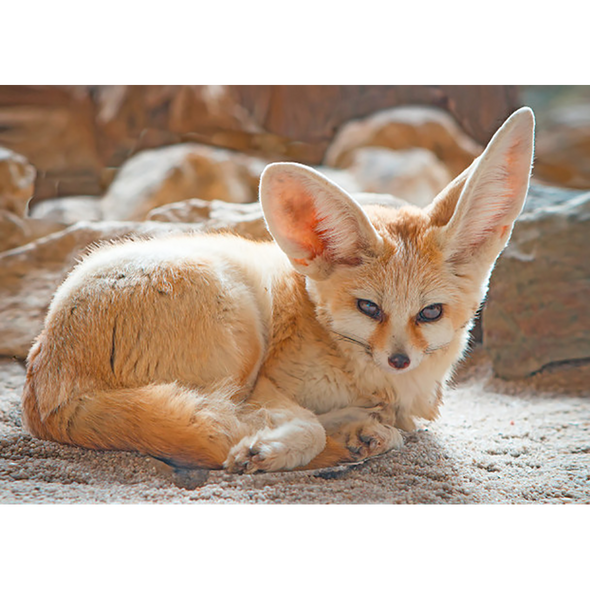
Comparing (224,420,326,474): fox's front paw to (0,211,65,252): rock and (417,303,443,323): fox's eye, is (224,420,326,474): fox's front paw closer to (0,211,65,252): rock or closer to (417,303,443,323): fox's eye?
(417,303,443,323): fox's eye

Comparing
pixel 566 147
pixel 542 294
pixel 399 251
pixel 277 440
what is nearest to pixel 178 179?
pixel 542 294

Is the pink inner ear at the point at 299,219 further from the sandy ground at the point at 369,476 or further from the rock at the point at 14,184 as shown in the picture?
the rock at the point at 14,184

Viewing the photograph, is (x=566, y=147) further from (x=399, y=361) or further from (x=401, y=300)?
(x=399, y=361)

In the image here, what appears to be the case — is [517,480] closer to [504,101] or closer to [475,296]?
[475,296]

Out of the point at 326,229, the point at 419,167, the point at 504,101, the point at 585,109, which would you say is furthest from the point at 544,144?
the point at 326,229

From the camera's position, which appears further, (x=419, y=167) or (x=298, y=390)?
(x=419, y=167)

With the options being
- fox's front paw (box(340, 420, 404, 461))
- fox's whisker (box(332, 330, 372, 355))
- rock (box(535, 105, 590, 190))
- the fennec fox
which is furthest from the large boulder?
rock (box(535, 105, 590, 190))

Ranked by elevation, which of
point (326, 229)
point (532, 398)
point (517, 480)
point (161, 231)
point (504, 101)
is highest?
point (504, 101)
